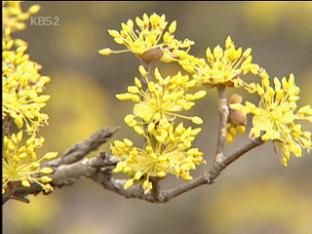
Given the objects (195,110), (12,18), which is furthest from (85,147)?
(195,110)

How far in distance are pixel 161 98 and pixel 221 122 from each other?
0.37 ft

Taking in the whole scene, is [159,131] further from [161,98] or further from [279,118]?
[279,118]

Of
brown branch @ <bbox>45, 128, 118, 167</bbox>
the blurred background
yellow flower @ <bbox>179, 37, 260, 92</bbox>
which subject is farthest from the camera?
the blurred background

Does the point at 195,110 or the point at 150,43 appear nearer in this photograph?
the point at 150,43

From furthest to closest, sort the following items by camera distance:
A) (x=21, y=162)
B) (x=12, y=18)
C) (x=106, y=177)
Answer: (x=106, y=177), (x=21, y=162), (x=12, y=18)

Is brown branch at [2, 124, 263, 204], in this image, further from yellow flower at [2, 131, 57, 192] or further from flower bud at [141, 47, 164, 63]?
flower bud at [141, 47, 164, 63]

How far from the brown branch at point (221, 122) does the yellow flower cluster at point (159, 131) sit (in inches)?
2.0

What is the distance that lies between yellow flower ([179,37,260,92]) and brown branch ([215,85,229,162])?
0.8 inches

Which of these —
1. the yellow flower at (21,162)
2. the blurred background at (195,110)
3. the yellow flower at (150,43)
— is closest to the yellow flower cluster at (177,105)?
the yellow flower at (150,43)

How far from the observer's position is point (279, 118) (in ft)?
4.06

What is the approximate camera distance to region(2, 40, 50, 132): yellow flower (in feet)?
3.91

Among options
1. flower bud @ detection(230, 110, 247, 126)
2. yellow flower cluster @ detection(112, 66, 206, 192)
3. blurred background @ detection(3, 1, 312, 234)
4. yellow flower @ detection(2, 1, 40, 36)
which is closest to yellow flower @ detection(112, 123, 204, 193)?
yellow flower cluster @ detection(112, 66, 206, 192)

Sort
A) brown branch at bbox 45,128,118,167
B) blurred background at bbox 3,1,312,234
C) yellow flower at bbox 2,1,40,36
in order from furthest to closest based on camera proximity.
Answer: blurred background at bbox 3,1,312,234 < brown branch at bbox 45,128,118,167 < yellow flower at bbox 2,1,40,36

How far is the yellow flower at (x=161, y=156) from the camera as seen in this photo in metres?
1.19
